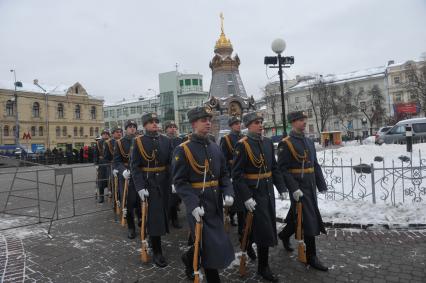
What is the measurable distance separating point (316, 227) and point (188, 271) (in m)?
1.89

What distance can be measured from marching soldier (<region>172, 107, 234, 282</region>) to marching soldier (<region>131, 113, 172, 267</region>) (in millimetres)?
1033

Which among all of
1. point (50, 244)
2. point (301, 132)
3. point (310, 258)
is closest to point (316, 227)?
point (310, 258)

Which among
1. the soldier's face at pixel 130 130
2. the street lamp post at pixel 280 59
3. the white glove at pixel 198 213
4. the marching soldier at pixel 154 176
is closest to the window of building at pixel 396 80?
the street lamp post at pixel 280 59

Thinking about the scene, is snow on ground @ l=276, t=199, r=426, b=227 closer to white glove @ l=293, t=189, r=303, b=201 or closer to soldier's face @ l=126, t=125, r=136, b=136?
white glove @ l=293, t=189, r=303, b=201

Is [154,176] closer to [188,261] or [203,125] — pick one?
[188,261]

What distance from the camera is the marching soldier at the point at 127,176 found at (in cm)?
622

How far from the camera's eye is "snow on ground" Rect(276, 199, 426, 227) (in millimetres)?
6410

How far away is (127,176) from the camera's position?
609 centimetres

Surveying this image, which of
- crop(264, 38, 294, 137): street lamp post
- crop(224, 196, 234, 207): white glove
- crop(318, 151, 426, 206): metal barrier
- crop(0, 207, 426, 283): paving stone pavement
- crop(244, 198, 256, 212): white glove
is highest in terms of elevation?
crop(264, 38, 294, 137): street lamp post

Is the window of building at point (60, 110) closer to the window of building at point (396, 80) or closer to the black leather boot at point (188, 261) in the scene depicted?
the window of building at point (396, 80)

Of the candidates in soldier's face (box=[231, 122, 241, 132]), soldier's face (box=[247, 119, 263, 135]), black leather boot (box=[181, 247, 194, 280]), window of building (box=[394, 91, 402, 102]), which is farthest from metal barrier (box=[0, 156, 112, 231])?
window of building (box=[394, 91, 402, 102])

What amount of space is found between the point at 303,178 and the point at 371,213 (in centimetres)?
284

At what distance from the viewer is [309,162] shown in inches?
197

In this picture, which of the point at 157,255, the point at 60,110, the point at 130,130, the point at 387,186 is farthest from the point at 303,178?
the point at 60,110
